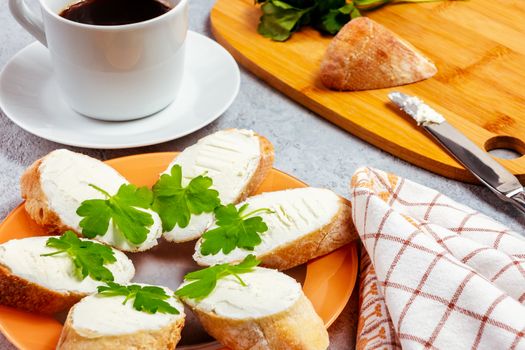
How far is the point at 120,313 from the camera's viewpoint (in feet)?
3.26

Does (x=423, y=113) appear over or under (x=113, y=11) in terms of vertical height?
under

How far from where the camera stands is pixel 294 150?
159 cm

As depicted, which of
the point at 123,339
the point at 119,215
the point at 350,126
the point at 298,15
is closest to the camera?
the point at 123,339

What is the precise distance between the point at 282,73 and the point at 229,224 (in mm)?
670

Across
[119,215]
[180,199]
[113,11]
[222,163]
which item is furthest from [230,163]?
[113,11]

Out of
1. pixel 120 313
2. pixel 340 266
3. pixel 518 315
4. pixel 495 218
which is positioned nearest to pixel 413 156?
pixel 495 218

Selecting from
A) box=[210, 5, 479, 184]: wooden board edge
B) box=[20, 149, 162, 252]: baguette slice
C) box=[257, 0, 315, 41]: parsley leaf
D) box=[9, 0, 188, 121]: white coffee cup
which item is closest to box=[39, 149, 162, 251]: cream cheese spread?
box=[20, 149, 162, 252]: baguette slice

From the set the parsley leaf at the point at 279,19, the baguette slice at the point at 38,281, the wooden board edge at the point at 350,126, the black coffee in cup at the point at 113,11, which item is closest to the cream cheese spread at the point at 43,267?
the baguette slice at the point at 38,281

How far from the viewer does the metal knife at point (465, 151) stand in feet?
4.64

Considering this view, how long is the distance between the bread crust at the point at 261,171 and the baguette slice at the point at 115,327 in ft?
1.02

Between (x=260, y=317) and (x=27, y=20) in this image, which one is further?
(x=27, y=20)

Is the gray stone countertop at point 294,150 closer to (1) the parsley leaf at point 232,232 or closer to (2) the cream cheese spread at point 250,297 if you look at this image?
(1) the parsley leaf at point 232,232

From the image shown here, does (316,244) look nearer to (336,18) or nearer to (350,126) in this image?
(350,126)

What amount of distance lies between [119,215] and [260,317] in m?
0.30
